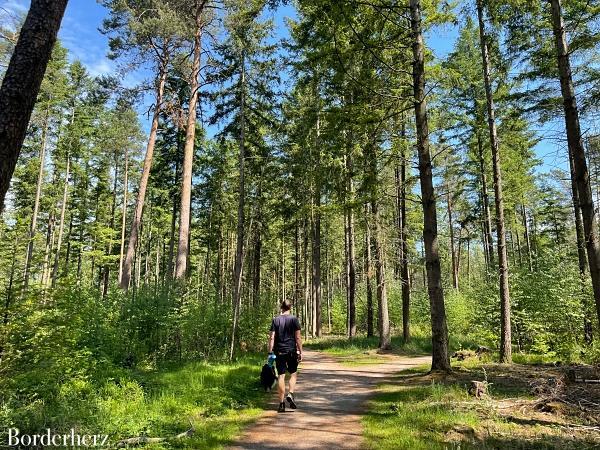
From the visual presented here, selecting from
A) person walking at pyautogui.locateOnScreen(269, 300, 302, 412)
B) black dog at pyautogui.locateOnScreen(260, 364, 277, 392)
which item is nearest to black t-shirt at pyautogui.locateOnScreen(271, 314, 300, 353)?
person walking at pyautogui.locateOnScreen(269, 300, 302, 412)

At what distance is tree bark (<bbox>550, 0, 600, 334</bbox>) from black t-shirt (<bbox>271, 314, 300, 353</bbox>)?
5.17 metres

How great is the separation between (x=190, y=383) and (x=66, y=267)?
3.61m

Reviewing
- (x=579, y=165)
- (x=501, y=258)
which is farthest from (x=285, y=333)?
(x=501, y=258)

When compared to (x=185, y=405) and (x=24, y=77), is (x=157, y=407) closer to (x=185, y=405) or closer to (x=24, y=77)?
(x=185, y=405)

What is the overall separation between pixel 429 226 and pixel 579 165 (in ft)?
11.2

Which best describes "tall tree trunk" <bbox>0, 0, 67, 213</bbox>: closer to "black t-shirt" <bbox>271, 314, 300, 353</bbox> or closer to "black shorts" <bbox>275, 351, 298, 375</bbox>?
"black t-shirt" <bbox>271, 314, 300, 353</bbox>

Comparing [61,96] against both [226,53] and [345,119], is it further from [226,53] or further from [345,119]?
[345,119]

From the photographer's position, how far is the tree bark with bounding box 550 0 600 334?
6.69 metres

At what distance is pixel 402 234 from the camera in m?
18.2

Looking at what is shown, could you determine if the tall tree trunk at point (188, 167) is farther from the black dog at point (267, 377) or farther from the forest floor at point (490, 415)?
the forest floor at point (490, 415)

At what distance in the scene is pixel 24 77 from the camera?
433cm

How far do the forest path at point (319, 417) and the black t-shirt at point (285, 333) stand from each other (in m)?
1.10

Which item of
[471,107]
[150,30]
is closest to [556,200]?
[471,107]

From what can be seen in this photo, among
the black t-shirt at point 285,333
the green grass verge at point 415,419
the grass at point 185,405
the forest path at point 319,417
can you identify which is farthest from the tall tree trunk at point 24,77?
the green grass verge at point 415,419
